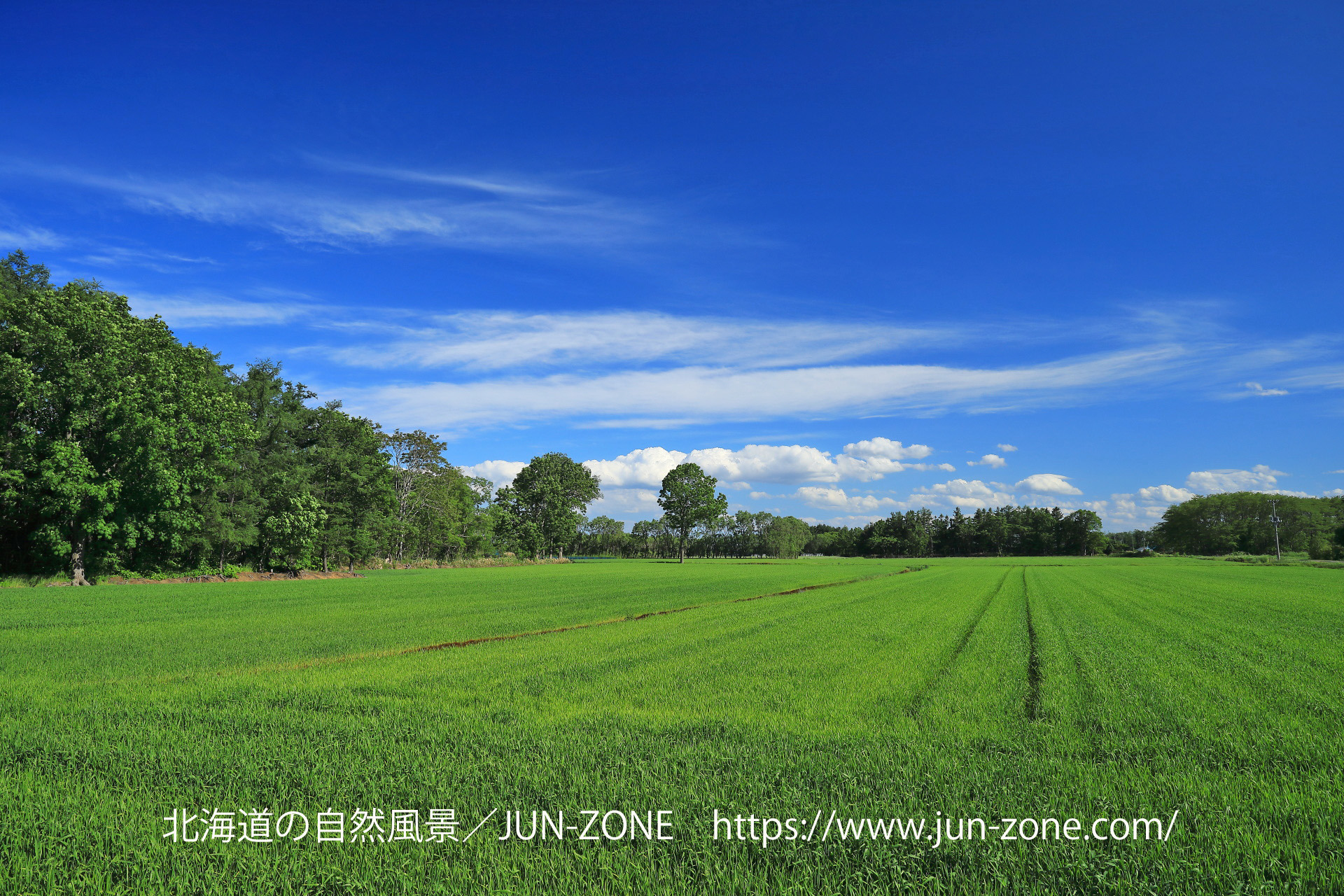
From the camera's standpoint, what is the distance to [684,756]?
628 cm

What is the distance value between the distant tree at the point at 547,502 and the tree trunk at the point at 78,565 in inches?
2445

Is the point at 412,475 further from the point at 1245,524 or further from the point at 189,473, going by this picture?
the point at 1245,524

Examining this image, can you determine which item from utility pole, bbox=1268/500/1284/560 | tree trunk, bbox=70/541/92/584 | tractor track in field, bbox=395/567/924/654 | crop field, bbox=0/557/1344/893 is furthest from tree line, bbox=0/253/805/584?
utility pole, bbox=1268/500/1284/560

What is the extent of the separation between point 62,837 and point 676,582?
35837 mm

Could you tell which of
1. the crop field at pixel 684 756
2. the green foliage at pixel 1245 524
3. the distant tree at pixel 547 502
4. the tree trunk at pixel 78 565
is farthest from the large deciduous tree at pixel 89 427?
the green foliage at pixel 1245 524

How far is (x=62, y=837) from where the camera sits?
4.61 m

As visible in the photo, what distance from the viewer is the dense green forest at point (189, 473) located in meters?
32.7

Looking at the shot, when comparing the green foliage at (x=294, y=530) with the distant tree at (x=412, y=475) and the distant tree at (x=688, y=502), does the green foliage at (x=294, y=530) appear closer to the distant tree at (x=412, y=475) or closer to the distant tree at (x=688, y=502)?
the distant tree at (x=412, y=475)

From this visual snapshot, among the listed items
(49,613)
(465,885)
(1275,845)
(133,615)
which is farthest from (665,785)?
(49,613)

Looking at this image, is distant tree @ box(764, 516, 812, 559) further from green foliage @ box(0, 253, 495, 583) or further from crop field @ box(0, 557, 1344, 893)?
crop field @ box(0, 557, 1344, 893)

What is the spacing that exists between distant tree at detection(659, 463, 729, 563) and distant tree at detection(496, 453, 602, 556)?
50.4ft

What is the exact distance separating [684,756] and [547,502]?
9556 centimetres

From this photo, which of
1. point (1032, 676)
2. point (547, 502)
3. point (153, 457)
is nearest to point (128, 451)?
point (153, 457)

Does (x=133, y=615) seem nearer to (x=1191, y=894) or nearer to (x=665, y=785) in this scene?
(x=665, y=785)
